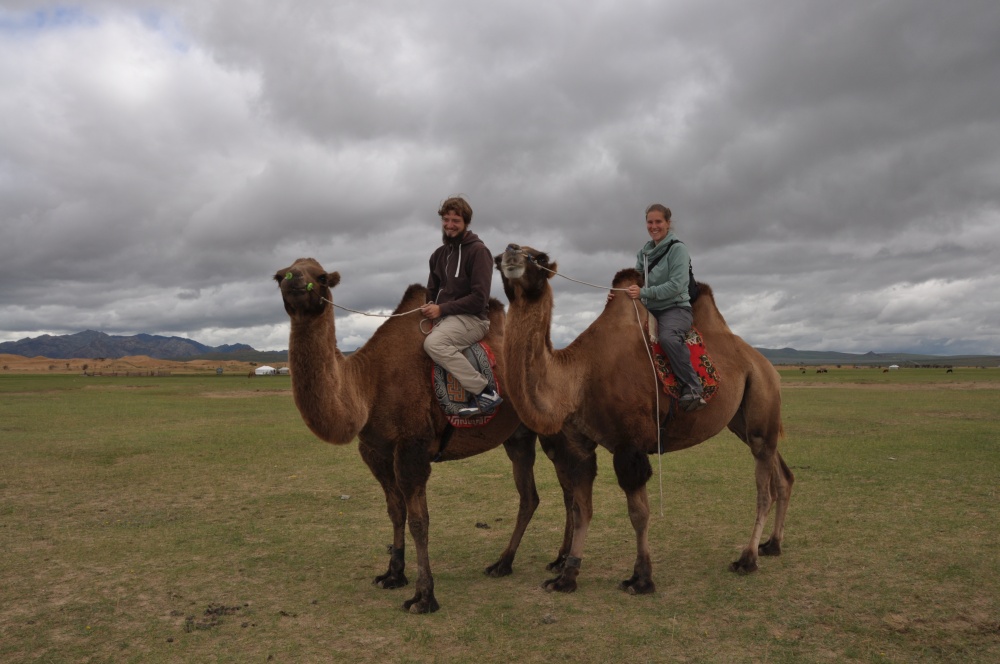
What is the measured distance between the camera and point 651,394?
6.41m

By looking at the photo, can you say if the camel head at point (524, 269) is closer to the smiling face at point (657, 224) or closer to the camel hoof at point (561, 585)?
the smiling face at point (657, 224)

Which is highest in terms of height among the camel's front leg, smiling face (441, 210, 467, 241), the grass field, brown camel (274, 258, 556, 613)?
smiling face (441, 210, 467, 241)

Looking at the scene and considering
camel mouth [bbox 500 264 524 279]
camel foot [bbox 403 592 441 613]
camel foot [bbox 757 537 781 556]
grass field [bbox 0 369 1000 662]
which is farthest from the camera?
camel foot [bbox 757 537 781 556]

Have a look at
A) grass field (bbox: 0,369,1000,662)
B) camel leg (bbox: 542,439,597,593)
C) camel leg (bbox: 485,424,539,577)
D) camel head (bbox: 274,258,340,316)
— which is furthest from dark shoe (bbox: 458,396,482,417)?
grass field (bbox: 0,369,1000,662)

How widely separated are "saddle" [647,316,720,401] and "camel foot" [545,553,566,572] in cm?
211

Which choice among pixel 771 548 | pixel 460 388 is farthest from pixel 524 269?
pixel 771 548

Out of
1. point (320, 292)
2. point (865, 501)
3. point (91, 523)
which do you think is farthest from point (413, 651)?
point (865, 501)

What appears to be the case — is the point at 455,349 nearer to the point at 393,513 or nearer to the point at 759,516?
the point at 393,513

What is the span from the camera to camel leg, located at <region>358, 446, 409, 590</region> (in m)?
6.41

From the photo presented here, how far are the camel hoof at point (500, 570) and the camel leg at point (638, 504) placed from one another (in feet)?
3.88

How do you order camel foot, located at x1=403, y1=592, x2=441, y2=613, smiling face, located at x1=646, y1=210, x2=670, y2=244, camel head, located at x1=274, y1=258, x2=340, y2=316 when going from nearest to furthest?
camel head, located at x1=274, y1=258, x2=340, y2=316 < camel foot, located at x1=403, y1=592, x2=441, y2=613 < smiling face, located at x1=646, y1=210, x2=670, y2=244

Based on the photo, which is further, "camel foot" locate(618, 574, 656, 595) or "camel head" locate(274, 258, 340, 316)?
"camel foot" locate(618, 574, 656, 595)

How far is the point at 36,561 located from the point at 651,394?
685cm

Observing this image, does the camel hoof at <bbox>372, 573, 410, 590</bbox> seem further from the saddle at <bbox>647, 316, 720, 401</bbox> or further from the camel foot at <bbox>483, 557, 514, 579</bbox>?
the saddle at <bbox>647, 316, 720, 401</bbox>
